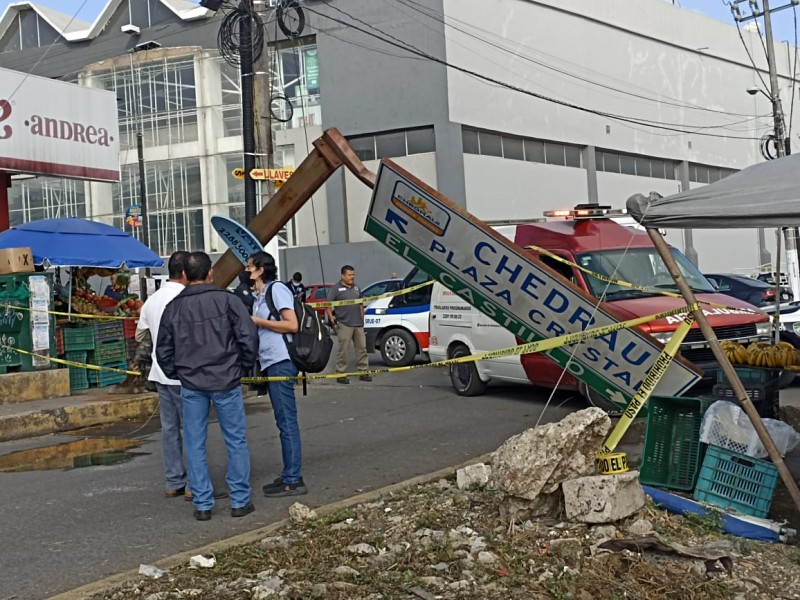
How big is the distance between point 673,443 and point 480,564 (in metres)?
2.19

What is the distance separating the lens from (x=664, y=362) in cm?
610

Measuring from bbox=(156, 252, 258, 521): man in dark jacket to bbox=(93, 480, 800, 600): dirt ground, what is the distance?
0.86m

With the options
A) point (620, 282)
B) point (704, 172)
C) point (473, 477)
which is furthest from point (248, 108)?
point (704, 172)

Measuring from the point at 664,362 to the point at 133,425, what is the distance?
7.73m

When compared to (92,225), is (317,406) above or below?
below

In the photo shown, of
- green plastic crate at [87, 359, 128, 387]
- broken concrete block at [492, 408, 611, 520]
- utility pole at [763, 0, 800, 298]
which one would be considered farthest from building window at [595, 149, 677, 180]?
broken concrete block at [492, 408, 611, 520]

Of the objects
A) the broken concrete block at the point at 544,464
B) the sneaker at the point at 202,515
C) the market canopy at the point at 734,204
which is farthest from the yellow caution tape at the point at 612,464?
the sneaker at the point at 202,515

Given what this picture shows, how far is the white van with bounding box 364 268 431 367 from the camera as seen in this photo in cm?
1655

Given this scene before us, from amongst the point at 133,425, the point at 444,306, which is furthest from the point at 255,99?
the point at 133,425

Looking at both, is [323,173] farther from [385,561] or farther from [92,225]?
[92,225]

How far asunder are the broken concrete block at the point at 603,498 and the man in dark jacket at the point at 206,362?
93.2 inches

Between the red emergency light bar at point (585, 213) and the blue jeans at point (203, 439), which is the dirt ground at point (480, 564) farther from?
the red emergency light bar at point (585, 213)

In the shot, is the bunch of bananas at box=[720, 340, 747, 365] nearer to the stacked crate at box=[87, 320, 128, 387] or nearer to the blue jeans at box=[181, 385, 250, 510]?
the blue jeans at box=[181, 385, 250, 510]

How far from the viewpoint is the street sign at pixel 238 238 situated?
8562 millimetres
